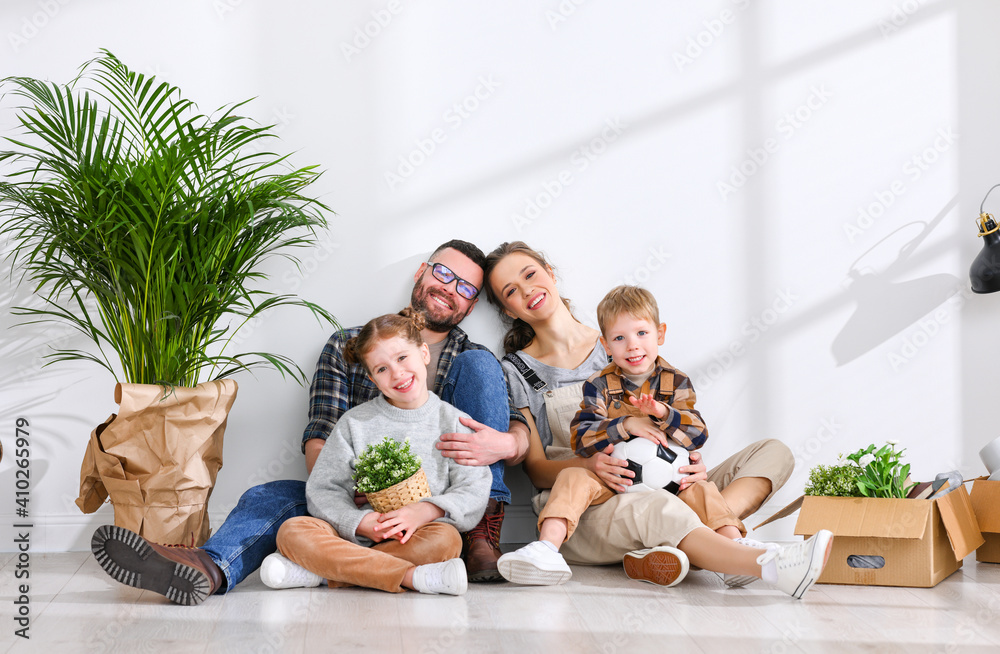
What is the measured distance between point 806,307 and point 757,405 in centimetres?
39

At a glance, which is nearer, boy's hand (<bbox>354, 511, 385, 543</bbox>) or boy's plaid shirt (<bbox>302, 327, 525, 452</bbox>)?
boy's hand (<bbox>354, 511, 385, 543</bbox>)

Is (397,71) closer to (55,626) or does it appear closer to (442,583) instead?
(442,583)

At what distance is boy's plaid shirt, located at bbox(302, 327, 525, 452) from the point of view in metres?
2.53

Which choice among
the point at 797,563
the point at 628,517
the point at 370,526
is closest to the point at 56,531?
the point at 370,526

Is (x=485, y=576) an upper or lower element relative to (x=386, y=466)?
lower

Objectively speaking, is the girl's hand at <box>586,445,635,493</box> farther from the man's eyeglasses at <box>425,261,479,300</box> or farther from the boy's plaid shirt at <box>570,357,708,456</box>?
the man's eyeglasses at <box>425,261,479,300</box>

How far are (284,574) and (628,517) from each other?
90 cm

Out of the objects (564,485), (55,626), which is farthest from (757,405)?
(55,626)

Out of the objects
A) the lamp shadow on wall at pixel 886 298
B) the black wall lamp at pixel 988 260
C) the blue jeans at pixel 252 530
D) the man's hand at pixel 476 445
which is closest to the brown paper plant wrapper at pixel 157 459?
the blue jeans at pixel 252 530

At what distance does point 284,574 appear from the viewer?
2.02 metres

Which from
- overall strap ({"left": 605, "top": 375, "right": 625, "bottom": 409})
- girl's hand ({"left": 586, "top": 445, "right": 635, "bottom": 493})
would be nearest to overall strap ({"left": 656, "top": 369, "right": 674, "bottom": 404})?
overall strap ({"left": 605, "top": 375, "right": 625, "bottom": 409})

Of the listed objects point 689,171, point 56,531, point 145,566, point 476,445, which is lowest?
point 56,531

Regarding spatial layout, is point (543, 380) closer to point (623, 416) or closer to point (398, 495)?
point (623, 416)

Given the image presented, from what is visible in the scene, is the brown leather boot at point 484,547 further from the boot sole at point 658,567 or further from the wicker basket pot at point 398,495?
the boot sole at point 658,567
